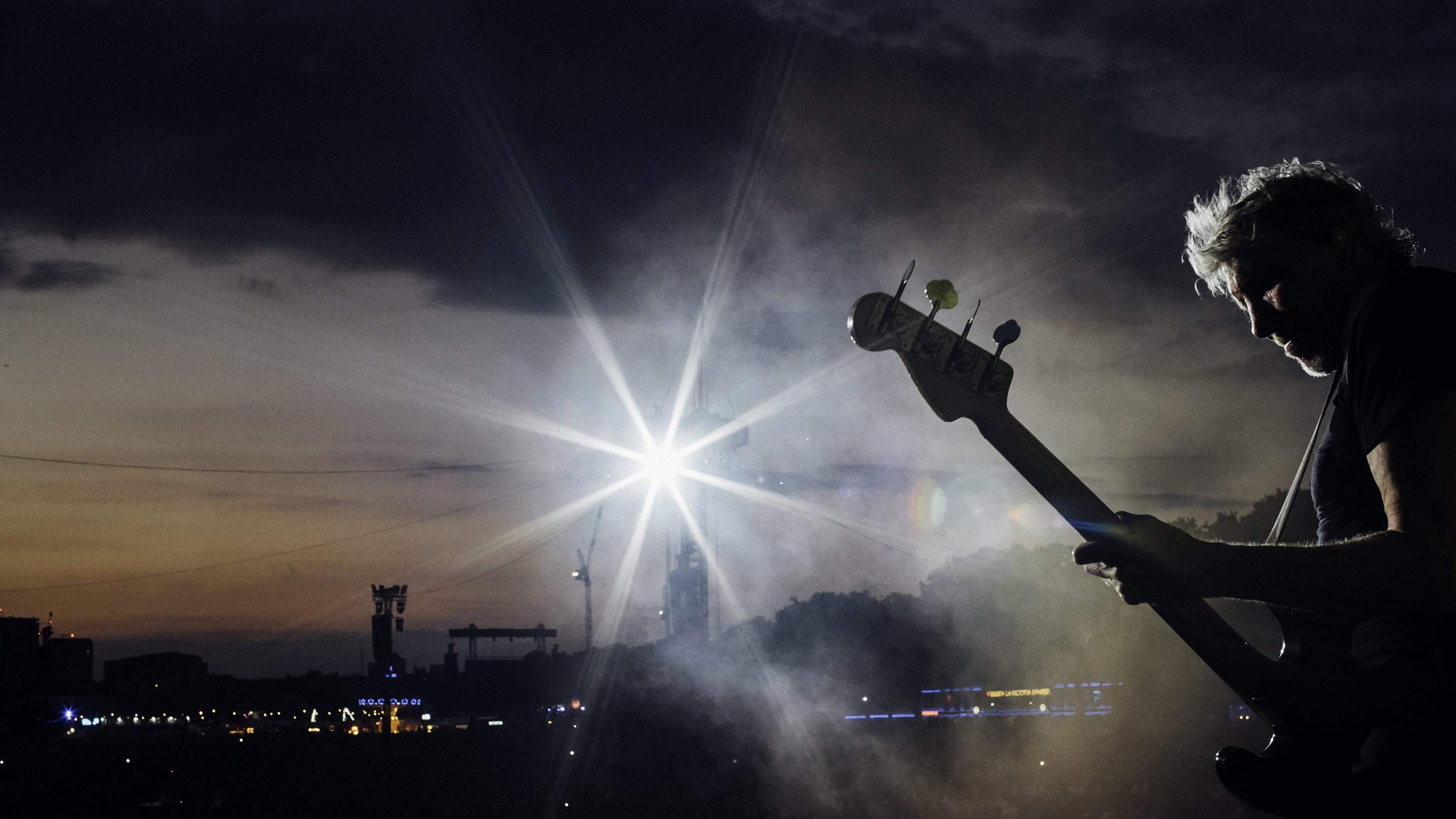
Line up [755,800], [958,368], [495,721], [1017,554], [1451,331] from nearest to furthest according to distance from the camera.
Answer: [1451,331] < [958,368] < [755,800] < [1017,554] < [495,721]

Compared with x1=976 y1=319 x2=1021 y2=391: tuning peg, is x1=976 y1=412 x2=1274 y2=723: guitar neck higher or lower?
lower

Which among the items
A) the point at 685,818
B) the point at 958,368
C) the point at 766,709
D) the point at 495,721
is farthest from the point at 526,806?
the point at 958,368

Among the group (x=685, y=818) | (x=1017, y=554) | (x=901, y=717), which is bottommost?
(x=685, y=818)

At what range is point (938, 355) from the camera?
3328mm

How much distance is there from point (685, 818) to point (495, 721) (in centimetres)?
4757

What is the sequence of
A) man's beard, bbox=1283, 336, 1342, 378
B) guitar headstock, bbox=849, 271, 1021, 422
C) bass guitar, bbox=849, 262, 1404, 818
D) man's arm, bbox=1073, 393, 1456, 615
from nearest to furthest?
1. man's arm, bbox=1073, 393, 1456, 615
2. man's beard, bbox=1283, 336, 1342, 378
3. bass guitar, bbox=849, 262, 1404, 818
4. guitar headstock, bbox=849, 271, 1021, 422

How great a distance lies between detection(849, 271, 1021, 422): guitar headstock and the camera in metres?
3.21

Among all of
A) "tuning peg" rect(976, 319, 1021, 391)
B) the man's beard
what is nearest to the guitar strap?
the man's beard

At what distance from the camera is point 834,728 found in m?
59.8

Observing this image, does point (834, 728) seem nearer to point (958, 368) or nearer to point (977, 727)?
point (977, 727)

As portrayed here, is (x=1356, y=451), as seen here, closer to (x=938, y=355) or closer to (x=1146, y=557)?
(x=1146, y=557)

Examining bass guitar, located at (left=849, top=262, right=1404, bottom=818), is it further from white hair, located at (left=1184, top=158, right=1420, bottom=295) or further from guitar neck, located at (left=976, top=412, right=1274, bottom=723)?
white hair, located at (left=1184, top=158, right=1420, bottom=295)

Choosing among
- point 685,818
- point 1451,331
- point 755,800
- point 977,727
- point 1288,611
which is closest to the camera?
point 1451,331

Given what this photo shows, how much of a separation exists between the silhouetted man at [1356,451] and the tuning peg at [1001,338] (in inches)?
25.4
